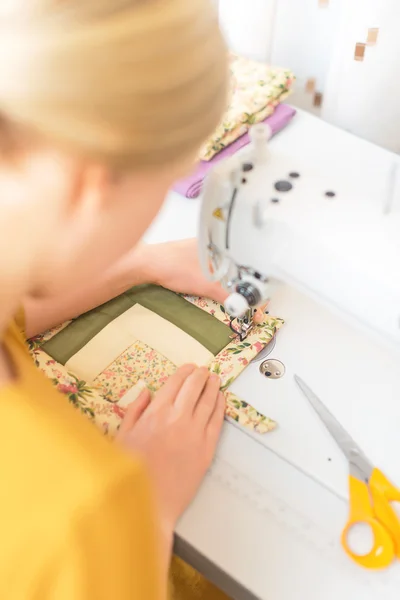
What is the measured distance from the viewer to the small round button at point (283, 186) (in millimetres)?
576

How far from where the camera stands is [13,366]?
578mm

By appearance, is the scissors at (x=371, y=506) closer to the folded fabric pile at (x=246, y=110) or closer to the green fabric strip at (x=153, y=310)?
the green fabric strip at (x=153, y=310)

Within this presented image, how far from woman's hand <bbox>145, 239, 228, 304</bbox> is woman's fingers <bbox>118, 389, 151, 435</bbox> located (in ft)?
0.59

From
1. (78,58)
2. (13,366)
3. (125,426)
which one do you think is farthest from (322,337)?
(78,58)

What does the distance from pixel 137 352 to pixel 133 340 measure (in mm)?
22

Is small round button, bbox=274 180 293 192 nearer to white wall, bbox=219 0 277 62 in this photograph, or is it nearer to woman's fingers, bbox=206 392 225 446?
woman's fingers, bbox=206 392 225 446

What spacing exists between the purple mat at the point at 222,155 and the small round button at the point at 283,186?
32 centimetres

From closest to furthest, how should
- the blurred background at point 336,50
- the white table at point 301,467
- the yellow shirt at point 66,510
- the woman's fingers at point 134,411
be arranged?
the yellow shirt at point 66,510
the white table at point 301,467
the woman's fingers at point 134,411
the blurred background at point 336,50

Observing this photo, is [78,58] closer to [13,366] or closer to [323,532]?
[13,366]

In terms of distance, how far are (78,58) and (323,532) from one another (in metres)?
0.51

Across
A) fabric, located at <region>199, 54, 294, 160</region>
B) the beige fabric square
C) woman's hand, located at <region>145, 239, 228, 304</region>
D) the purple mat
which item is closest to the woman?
the beige fabric square

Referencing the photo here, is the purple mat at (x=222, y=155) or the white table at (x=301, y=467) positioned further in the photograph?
the purple mat at (x=222, y=155)

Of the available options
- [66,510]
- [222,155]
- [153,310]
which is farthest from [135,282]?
[66,510]

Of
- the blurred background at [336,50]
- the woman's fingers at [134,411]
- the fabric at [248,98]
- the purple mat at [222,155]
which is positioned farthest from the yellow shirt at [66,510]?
the blurred background at [336,50]
